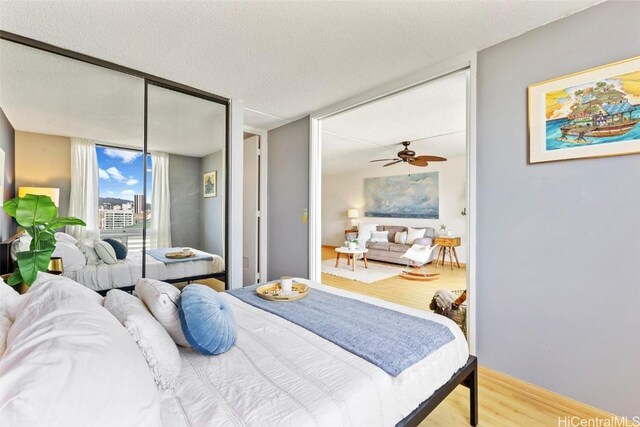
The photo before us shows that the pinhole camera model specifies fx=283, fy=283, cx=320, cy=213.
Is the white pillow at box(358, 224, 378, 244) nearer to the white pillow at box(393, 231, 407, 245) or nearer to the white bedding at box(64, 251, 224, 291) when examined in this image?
the white pillow at box(393, 231, 407, 245)

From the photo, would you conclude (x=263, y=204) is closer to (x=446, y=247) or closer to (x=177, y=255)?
(x=177, y=255)

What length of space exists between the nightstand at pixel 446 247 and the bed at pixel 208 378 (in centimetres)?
463

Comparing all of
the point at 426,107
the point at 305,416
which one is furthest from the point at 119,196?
the point at 426,107

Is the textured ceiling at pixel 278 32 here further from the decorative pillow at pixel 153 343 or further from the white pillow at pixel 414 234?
the white pillow at pixel 414 234

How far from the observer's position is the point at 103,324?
850 mm

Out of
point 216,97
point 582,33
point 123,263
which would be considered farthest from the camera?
point 216,97

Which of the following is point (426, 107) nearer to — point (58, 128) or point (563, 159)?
point (563, 159)

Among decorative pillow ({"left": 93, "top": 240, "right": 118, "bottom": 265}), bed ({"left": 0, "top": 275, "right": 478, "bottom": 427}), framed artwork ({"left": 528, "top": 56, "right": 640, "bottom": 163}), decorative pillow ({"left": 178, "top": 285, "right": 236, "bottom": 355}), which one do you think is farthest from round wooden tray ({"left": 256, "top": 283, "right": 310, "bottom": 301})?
framed artwork ({"left": 528, "top": 56, "right": 640, "bottom": 163})

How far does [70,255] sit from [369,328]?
2.63m

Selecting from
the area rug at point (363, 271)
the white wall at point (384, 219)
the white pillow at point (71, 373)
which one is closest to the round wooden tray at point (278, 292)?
the white pillow at point (71, 373)

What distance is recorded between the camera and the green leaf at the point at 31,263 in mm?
1695

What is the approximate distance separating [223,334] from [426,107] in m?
3.28

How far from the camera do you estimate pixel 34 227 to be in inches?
71.8

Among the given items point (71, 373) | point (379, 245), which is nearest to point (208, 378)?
point (71, 373)
